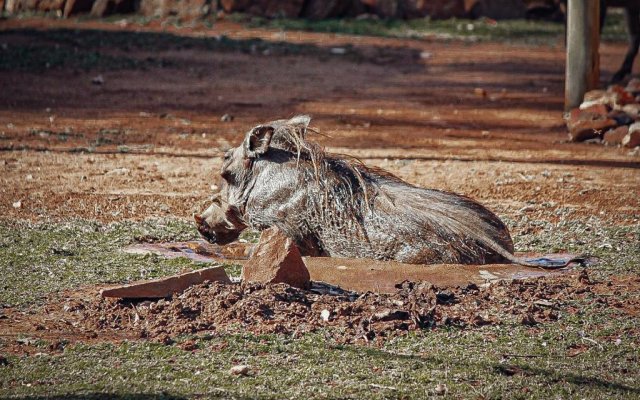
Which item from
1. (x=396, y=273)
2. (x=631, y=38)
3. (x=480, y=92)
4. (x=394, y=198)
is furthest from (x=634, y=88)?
(x=396, y=273)

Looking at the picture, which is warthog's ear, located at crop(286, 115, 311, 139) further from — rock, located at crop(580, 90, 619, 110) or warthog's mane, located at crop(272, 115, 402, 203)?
rock, located at crop(580, 90, 619, 110)

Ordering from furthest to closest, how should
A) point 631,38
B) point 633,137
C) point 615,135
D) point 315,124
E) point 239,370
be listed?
1. point 631,38
2. point 315,124
3. point 615,135
4. point 633,137
5. point 239,370

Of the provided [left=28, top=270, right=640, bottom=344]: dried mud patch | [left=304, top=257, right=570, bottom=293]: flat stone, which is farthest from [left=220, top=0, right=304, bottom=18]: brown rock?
[left=28, top=270, right=640, bottom=344]: dried mud patch

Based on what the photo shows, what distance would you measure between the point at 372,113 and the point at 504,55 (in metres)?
5.71

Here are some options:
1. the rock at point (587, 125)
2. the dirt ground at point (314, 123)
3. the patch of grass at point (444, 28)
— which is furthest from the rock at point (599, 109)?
the patch of grass at point (444, 28)

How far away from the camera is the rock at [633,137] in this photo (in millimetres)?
10516

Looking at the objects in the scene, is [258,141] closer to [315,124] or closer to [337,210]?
[337,210]

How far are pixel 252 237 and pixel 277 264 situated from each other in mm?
1730

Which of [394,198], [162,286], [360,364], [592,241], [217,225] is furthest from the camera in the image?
[592,241]

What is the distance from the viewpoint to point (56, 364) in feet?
14.4

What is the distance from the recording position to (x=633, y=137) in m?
10.5

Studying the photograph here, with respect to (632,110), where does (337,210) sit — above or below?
above

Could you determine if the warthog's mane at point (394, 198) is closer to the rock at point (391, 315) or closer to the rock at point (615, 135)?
the rock at point (391, 315)

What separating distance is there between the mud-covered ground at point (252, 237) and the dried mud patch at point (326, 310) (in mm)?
14
